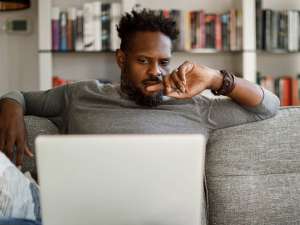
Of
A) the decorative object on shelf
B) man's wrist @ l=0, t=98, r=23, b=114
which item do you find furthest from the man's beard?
the decorative object on shelf

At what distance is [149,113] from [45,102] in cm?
40

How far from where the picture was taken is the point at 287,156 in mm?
1613

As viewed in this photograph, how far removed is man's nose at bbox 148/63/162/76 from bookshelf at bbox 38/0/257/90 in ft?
5.32

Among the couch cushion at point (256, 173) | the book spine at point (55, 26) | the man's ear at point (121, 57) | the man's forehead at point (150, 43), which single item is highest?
the book spine at point (55, 26)

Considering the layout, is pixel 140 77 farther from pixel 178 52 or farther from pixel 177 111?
pixel 178 52

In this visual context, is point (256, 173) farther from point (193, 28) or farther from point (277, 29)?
point (277, 29)

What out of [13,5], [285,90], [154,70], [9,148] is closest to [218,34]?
[285,90]

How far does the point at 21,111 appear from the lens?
164 centimetres

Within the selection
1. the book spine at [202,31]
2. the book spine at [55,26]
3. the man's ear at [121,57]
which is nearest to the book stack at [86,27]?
the book spine at [55,26]

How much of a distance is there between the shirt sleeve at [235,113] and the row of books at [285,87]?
1.80 meters

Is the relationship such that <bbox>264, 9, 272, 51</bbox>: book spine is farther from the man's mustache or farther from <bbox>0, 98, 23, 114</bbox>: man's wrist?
<bbox>0, 98, 23, 114</bbox>: man's wrist

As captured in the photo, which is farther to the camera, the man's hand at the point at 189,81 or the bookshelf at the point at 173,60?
the bookshelf at the point at 173,60

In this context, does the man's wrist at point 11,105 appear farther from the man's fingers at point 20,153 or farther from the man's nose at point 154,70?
the man's nose at point 154,70

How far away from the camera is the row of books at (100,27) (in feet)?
10.7
